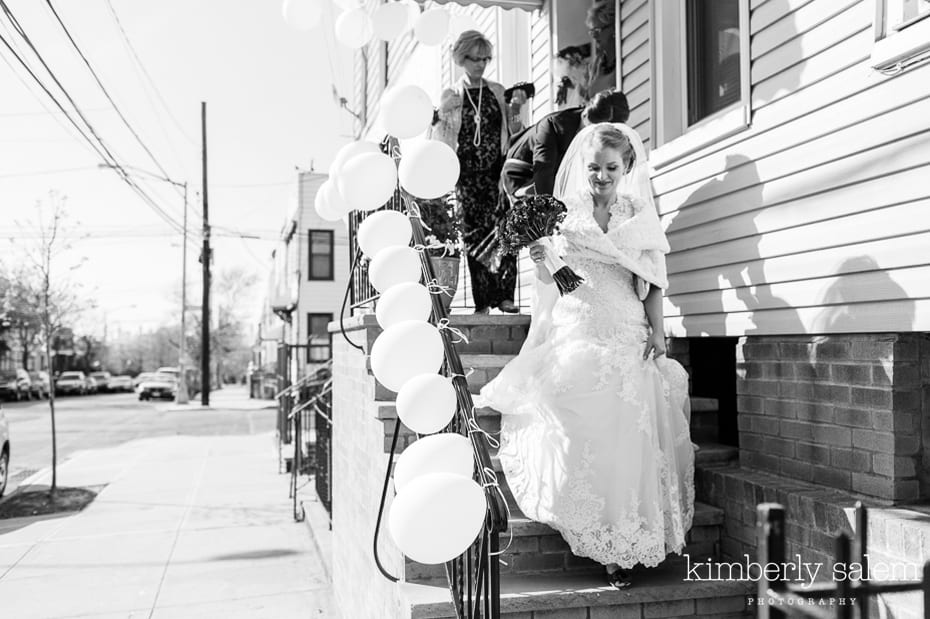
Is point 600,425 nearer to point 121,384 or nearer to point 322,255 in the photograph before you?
point 322,255

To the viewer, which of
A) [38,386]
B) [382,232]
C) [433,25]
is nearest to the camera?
[382,232]

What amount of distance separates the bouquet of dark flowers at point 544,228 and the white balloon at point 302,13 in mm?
2009

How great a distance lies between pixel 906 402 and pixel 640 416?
0.95 metres

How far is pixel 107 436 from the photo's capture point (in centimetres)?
1639

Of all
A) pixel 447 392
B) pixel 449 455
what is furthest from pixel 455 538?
pixel 447 392

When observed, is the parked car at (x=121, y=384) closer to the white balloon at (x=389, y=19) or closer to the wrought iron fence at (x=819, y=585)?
the white balloon at (x=389, y=19)

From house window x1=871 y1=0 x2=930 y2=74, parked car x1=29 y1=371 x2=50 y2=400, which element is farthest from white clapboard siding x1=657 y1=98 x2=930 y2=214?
parked car x1=29 y1=371 x2=50 y2=400

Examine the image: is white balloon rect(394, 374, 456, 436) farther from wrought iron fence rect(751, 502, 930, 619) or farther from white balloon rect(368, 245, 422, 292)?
wrought iron fence rect(751, 502, 930, 619)

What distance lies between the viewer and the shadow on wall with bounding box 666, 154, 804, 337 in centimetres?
339

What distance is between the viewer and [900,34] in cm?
261

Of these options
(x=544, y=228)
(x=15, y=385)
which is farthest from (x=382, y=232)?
(x=15, y=385)

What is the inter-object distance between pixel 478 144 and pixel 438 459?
2.97 m

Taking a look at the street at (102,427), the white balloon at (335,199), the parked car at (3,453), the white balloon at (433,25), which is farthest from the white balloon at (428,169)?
the street at (102,427)

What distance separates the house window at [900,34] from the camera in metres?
2.52
